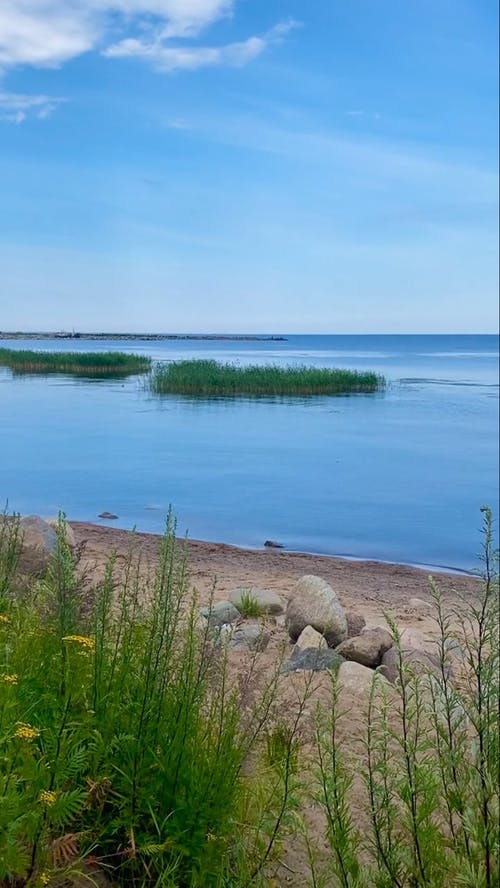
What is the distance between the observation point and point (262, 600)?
5.67 m

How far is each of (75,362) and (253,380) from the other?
1484 cm

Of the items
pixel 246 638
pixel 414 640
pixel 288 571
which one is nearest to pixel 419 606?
pixel 288 571

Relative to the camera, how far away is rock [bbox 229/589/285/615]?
5.57 meters

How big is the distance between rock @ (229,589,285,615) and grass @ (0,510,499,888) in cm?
288

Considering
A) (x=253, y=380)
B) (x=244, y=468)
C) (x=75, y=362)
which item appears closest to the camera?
(x=75, y=362)

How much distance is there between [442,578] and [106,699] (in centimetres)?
614

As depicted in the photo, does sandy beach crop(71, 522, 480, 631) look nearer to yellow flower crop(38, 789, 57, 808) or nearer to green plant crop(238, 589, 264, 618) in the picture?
green plant crop(238, 589, 264, 618)

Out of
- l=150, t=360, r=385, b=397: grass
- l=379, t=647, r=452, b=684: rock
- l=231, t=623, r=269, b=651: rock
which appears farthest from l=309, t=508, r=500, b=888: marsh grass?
l=150, t=360, r=385, b=397: grass

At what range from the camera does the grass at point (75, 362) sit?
4.67 meters

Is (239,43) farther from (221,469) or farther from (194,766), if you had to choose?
(221,469)

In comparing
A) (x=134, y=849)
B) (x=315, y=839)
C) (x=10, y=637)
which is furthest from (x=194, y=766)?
(x=10, y=637)

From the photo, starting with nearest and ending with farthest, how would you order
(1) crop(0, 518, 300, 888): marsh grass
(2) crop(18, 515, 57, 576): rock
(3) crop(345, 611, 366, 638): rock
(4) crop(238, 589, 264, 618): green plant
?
(1) crop(0, 518, 300, 888): marsh grass < (2) crop(18, 515, 57, 576): rock < (3) crop(345, 611, 366, 638): rock < (4) crop(238, 589, 264, 618): green plant

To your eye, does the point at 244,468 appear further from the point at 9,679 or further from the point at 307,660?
the point at 9,679

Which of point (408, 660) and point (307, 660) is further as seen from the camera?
point (307, 660)
